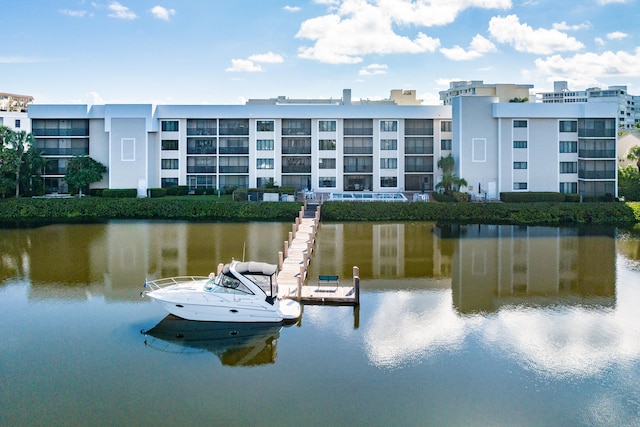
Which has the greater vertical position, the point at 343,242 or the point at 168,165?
the point at 168,165

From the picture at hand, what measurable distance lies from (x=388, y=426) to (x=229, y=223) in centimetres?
3714

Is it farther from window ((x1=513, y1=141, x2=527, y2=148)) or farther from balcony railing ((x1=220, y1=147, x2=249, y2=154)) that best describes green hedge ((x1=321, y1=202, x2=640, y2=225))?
balcony railing ((x1=220, y1=147, x2=249, y2=154))

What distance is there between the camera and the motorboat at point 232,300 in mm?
24109

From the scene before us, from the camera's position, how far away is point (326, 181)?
2655 inches

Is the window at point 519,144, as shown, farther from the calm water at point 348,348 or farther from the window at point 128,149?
the window at point 128,149

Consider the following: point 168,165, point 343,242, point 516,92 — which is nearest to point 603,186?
point 516,92

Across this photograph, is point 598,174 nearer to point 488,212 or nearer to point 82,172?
point 488,212

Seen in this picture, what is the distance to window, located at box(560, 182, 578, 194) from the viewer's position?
63.6 meters

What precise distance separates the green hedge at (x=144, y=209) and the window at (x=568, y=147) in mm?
28179

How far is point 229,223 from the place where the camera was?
5184 cm

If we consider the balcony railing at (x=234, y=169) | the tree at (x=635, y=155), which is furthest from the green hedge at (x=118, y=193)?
the tree at (x=635, y=155)

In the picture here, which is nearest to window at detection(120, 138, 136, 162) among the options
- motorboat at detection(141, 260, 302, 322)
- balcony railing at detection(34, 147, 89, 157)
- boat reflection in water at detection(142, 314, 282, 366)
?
balcony railing at detection(34, 147, 89, 157)

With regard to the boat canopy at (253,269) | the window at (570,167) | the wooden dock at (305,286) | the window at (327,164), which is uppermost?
the window at (327,164)

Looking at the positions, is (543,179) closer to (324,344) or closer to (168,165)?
(168,165)
